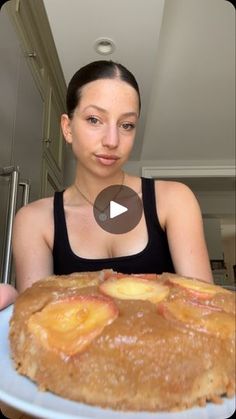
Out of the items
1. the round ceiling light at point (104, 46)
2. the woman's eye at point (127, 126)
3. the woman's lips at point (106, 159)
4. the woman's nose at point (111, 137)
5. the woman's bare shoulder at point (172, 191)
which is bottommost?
the woman's bare shoulder at point (172, 191)

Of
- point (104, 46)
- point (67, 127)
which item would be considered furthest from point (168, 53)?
point (67, 127)

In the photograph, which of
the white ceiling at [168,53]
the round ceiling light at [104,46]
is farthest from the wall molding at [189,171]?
the round ceiling light at [104,46]

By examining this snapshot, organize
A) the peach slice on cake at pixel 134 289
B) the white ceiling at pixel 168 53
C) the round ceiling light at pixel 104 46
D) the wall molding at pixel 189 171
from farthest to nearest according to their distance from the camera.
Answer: the wall molding at pixel 189 171
the round ceiling light at pixel 104 46
the white ceiling at pixel 168 53
the peach slice on cake at pixel 134 289

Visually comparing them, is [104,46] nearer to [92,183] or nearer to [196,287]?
[92,183]

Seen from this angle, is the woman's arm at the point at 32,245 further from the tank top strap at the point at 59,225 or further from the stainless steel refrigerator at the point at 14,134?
the stainless steel refrigerator at the point at 14,134

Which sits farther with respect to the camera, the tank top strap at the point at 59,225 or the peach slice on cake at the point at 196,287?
the tank top strap at the point at 59,225

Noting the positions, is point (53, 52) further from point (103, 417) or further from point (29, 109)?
point (103, 417)

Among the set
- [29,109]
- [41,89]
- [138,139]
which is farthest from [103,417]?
[138,139]

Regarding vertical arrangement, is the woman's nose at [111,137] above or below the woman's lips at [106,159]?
above
